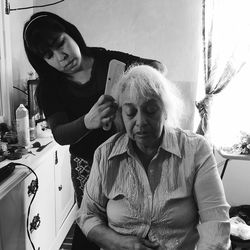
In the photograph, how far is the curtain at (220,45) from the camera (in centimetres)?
217

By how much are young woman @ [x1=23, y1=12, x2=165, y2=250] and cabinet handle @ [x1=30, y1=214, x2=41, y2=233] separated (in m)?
0.44

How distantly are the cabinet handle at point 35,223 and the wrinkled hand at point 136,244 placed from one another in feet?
2.56

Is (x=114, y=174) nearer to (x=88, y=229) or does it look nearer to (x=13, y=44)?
(x=88, y=229)

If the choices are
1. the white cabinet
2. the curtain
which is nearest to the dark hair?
the white cabinet

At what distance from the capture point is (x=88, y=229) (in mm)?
1074

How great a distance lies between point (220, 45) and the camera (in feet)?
7.31

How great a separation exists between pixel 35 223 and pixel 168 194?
0.97m

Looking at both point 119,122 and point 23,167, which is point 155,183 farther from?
point 23,167

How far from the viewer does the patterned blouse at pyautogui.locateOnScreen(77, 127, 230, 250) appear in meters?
0.99

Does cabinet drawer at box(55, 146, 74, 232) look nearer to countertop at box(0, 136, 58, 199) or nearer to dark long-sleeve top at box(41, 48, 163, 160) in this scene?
countertop at box(0, 136, 58, 199)

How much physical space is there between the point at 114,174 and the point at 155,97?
320 millimetres

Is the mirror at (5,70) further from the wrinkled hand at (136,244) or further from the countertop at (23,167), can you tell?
the wrinkled hand at (136,244)

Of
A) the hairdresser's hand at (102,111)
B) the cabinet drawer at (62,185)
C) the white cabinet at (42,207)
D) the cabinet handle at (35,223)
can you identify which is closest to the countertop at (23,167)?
the white cabinet at (42,207)

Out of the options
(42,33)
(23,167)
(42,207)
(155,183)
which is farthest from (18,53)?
(155,183)
